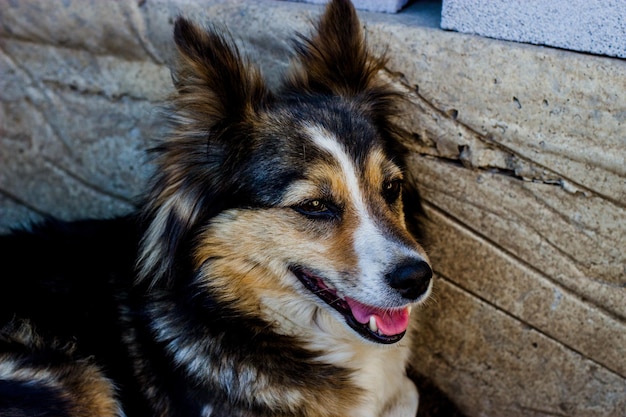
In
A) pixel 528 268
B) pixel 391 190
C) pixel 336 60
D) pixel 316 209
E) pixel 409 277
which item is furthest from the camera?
pixel 528 268

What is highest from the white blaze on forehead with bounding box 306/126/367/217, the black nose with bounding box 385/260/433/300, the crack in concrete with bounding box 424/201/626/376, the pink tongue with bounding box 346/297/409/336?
the white blaze on forehead with bounding box 306/126/367/217

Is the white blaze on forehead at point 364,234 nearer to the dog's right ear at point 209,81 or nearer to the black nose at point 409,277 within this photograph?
the black nose at point 409,277

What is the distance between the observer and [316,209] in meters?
2.56

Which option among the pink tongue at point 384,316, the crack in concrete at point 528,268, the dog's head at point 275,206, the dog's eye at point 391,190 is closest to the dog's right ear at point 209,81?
the dog's head at point 275,206

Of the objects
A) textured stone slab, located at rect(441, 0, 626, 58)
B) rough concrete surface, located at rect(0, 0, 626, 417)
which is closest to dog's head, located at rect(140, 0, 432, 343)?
rough concrete surface, located at rect(0, 0, 626, 417)

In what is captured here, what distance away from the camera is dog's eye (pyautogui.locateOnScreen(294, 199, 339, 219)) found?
2.55m

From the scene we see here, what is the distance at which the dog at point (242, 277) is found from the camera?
8.30 feet

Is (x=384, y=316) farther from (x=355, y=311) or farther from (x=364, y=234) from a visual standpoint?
(x=364, y=234)

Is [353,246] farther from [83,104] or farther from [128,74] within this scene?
[83,104]

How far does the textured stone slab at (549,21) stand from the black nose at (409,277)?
1090 mm

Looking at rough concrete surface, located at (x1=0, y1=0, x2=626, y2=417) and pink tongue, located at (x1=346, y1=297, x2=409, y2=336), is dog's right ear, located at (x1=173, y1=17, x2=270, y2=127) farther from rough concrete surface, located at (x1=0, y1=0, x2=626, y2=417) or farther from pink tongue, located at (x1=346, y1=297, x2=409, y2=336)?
pink tongue, located at (x1=346, y1=297, x2=409, y2=336)

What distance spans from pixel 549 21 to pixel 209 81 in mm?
1355

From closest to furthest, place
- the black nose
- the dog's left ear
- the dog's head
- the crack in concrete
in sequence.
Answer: the black nose, the dog's head, the dog's left ear, the crack in concrete

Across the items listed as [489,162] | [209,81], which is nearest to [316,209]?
[209,81]
